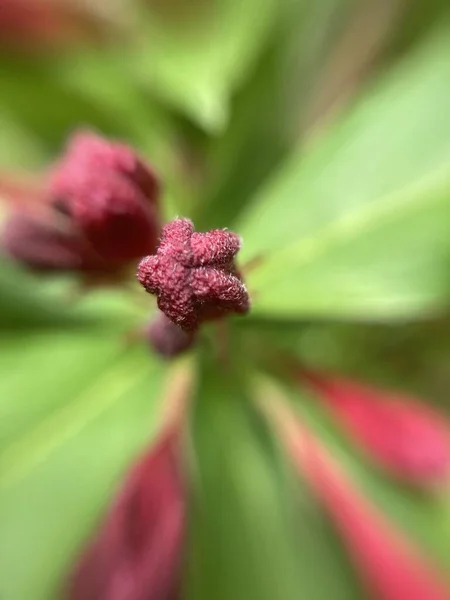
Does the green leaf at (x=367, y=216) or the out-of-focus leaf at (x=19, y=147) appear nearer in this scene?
the green leaf at (x=367, y=216)

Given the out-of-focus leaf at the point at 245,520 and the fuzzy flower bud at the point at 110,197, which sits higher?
the fuzzy flower bud at the point at 110,197

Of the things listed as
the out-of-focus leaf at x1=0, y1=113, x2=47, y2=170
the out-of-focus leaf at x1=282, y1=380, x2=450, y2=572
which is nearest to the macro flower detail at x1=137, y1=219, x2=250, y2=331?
the out-of-focus leaf at x1=282, y1=380, x2=450, y2=572

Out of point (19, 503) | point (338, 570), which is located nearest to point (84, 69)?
point (19, 503)

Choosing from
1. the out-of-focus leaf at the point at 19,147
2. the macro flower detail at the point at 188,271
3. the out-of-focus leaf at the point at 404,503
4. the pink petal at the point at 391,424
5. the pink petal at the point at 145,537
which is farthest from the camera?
the out-of-focus leaf at the point at 19,147

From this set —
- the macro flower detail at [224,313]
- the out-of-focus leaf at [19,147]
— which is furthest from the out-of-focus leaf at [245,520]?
the out-of-focus leaf at [19,147]

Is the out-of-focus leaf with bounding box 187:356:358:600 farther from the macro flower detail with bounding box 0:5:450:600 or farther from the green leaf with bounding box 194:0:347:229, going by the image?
the green leaf with bounding box 194:0:347:229

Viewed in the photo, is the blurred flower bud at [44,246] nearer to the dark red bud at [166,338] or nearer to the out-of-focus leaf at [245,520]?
the dark red bud at [166,338]

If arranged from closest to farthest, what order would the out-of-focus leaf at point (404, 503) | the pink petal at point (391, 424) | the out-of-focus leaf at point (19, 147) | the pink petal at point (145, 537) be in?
1. the pink petal at point (145, 537)
2. the pink petal at point (391, 424)
3. the out-of-focus leaf at point (404, 503)
4. the out-of-focus leaf at point (19, 147)

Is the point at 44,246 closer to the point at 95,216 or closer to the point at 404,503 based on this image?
the point at 95,216
